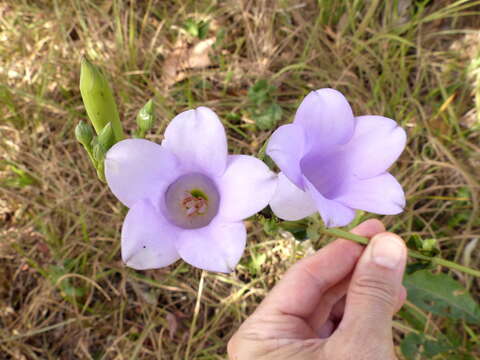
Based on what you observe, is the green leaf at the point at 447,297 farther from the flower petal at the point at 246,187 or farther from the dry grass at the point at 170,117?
the flower petal at the point at 246,187

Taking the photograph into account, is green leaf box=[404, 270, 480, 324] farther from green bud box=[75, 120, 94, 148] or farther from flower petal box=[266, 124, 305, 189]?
green bud box=[75, 120, 94, 148]

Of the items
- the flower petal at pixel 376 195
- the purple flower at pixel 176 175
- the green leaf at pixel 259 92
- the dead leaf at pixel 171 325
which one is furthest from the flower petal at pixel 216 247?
the green leaf at pixel 259 92

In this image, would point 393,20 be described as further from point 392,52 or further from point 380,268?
point 380,268

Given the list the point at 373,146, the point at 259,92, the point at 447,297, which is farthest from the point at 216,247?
the point at 259,92

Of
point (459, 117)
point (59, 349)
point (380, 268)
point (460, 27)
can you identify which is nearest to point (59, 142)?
point (59, 349)

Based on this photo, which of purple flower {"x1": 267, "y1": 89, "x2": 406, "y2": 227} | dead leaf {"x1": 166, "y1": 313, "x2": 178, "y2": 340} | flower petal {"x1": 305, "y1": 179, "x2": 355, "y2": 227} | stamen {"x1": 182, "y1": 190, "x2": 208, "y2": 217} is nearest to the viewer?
flower petal {"x1": 305, "y1": 179, "x2": 355, "y2": 227}

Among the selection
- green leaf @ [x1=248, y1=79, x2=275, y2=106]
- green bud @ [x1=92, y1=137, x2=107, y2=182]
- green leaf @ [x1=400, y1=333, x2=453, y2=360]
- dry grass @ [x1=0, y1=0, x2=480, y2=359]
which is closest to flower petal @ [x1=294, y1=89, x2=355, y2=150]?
green bud @ [x1=92, y1=137, x2=107, y2=182]
